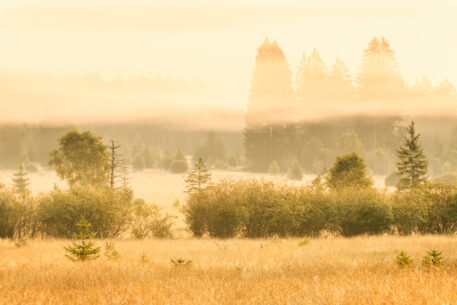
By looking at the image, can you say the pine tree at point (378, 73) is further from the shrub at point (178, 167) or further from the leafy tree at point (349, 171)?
the leafy tree at point (349, 171)

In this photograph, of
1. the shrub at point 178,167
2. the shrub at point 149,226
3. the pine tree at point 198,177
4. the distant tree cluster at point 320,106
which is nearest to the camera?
the shrub at point 149,226

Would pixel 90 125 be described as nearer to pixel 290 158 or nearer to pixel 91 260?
pixel 290 158

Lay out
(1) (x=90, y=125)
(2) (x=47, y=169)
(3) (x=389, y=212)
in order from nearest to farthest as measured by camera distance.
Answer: (3) (x=389, y=212) < (2) (x=47, y=169) < (1) (x=90, y=125)

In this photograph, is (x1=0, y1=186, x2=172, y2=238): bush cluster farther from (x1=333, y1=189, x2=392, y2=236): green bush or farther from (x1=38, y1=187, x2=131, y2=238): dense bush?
(x1=333, y1=189, x2=392, y2=236): green bush

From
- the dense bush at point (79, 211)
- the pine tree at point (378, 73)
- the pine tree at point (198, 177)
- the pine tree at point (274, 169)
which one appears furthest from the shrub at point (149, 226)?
the pine tree at point (378, 73)

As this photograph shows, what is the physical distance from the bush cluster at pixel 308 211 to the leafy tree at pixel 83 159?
20.8 meters

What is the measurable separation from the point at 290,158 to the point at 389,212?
193 ft

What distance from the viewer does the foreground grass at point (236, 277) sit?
8.61 meters

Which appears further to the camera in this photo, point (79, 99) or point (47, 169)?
point (79, 99)

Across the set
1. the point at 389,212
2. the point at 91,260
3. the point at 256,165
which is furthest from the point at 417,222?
the point at 256,165

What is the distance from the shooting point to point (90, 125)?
14388 centimetres

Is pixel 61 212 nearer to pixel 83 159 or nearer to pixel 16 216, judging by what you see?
pixel 16 216

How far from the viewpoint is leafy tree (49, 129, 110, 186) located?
43.1m

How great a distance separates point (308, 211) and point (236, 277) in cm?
1317
